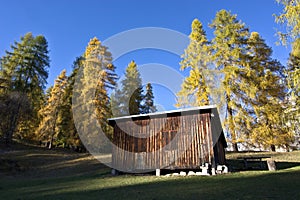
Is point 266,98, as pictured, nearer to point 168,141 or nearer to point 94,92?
point 168,141

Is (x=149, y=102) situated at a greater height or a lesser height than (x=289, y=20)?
greater

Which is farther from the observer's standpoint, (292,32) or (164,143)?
(164,143)

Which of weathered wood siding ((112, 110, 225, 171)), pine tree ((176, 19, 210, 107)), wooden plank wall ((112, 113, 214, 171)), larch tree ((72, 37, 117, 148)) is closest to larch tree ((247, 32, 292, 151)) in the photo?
pine tree ((176, 19, 210, 107))

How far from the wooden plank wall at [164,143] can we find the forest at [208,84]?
14.6ft

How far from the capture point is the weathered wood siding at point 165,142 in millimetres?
13320

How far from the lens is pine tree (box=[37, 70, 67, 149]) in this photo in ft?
99.1

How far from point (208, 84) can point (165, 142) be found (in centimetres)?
867

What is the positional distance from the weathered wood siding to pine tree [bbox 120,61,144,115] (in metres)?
13.7

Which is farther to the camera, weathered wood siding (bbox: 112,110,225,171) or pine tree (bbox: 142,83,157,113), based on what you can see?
pine tree (bbox: 142,83,157,113)

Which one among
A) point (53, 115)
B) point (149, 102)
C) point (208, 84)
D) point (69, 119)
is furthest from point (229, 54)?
point (53, 115)

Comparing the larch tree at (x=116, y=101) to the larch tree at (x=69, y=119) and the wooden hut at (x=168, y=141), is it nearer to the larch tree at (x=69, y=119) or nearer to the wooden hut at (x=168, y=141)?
the larch tree at (x=69, y=119)

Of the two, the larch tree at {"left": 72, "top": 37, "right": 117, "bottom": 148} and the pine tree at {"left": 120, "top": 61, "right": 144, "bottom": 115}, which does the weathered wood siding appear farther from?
the pine tree at {"left": 120, "top": 61, "right": 144, "bottom": 115}

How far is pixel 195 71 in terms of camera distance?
21.8 metres

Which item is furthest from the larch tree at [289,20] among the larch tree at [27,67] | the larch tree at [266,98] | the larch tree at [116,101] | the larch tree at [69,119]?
the larch tree at [27,67]
